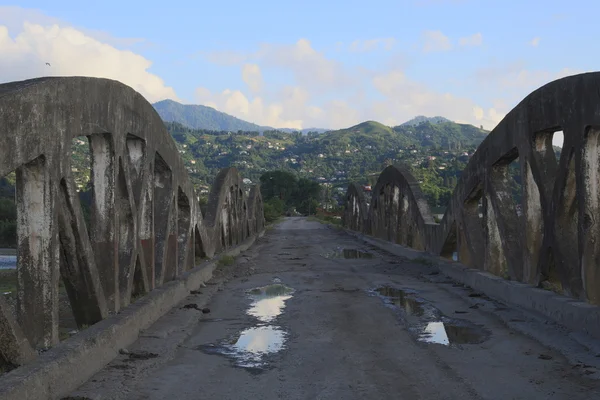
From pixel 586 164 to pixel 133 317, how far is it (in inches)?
215

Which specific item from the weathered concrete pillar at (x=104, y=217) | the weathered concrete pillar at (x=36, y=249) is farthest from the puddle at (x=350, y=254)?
the weathered concrete pillar at (x=36, y=249)

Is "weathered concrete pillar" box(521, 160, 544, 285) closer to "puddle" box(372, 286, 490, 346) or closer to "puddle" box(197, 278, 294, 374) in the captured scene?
"puddle" box(372, 286, 490, 346)

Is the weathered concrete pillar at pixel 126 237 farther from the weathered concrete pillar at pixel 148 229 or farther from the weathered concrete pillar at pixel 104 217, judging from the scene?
the weathered concrete pillar at pixel 148 229

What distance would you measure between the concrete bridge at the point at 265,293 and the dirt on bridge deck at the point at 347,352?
0.03 metres

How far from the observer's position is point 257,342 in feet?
26.2

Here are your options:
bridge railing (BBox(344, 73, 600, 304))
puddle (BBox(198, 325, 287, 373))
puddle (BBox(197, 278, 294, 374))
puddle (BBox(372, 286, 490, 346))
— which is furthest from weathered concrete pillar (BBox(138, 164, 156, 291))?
bridge railing (BBox(344, 73, 600, 304))

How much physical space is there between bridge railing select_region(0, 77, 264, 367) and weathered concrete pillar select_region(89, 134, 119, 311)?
1 centimetres

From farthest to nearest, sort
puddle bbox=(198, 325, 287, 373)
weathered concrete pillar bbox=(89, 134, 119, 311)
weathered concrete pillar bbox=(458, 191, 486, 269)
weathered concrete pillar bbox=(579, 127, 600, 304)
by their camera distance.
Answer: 1. weathered concrete pillar bbox=(458, 191, 486, 269)
2. weathered concrete pillar bbox=(579, 127, 600, 304)
3. weathered concrete pillar bbox=(89, 134, 119, 311)
4. puddle bbox=(198, 325, 287, 373)

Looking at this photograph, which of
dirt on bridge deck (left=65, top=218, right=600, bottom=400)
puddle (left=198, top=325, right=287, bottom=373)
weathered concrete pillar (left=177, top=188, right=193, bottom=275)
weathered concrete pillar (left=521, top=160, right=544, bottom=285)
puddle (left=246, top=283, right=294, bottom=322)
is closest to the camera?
dirt on bridge deck (left=65, top=218, right=600, bottom=400)

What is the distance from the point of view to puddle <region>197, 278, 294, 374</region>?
696 cm

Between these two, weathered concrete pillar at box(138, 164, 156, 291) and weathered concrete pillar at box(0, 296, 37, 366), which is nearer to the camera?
weathered concrete pillar at box(0, 296, 37, 366)

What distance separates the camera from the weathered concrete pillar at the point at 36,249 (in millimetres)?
5672

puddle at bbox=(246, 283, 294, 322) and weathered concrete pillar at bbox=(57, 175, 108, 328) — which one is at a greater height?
weathered concrete pillar at bbox=(57, 175, 108, 328)

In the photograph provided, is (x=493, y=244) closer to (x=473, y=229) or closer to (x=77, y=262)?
(x=473, y=229)
